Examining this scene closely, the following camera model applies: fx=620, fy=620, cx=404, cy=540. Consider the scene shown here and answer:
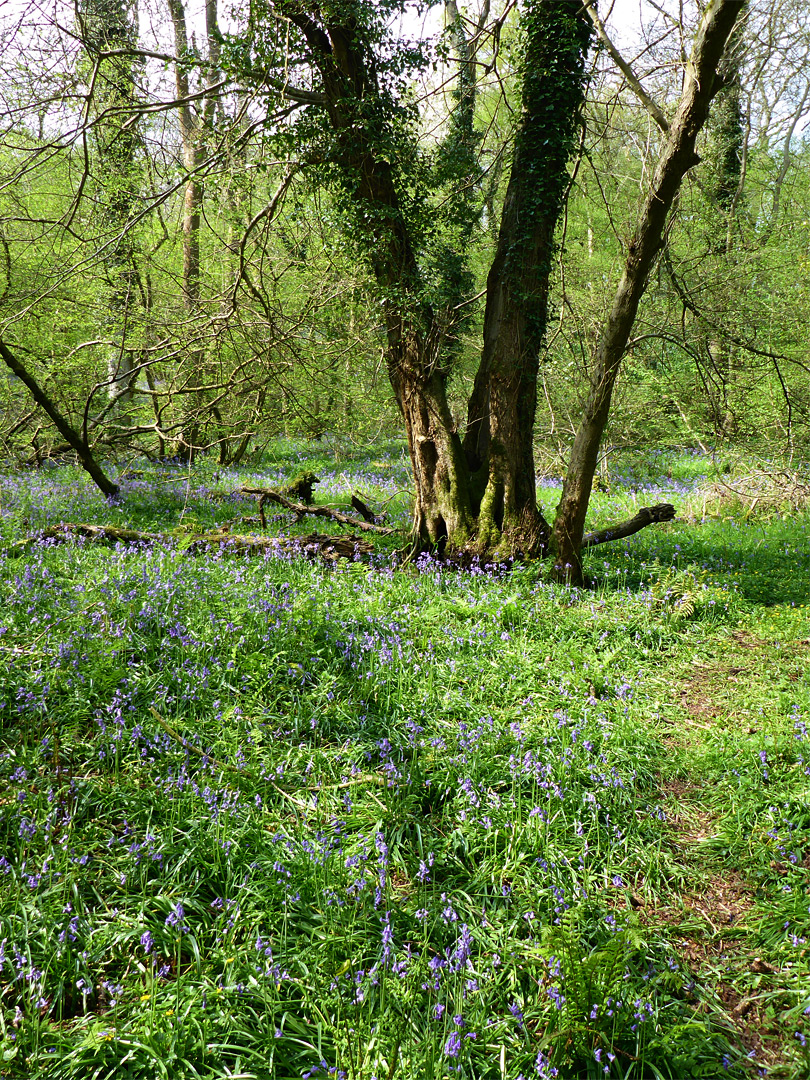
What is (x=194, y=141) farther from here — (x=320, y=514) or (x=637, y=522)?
(x=637, y=522)

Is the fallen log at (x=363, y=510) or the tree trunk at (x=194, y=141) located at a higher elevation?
the tree trunk at (x=194, y=141)

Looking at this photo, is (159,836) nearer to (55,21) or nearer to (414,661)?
(414,661)

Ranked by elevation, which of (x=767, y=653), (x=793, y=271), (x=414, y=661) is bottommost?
(x=767, y=653)

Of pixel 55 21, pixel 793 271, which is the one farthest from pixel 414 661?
pixel 793 271

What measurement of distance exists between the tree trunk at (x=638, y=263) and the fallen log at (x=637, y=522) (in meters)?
0.77

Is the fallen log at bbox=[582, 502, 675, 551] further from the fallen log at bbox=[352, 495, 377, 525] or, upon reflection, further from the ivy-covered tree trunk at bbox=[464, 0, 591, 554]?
the fallen log at bbox=[352, 495, 377, 525]

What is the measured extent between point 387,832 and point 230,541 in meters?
4.63

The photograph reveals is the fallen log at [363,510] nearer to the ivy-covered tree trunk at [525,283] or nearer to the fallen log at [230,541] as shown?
the fallen log at [230,541]

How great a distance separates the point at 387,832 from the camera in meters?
3.27

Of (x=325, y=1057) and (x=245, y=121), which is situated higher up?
(x=245, y=121)

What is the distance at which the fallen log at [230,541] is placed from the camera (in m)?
7.17

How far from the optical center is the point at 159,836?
2.96 meters

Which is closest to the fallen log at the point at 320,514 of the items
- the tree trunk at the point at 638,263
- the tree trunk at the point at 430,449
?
the tree trunk at the point at 430,449

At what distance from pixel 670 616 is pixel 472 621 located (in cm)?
205
